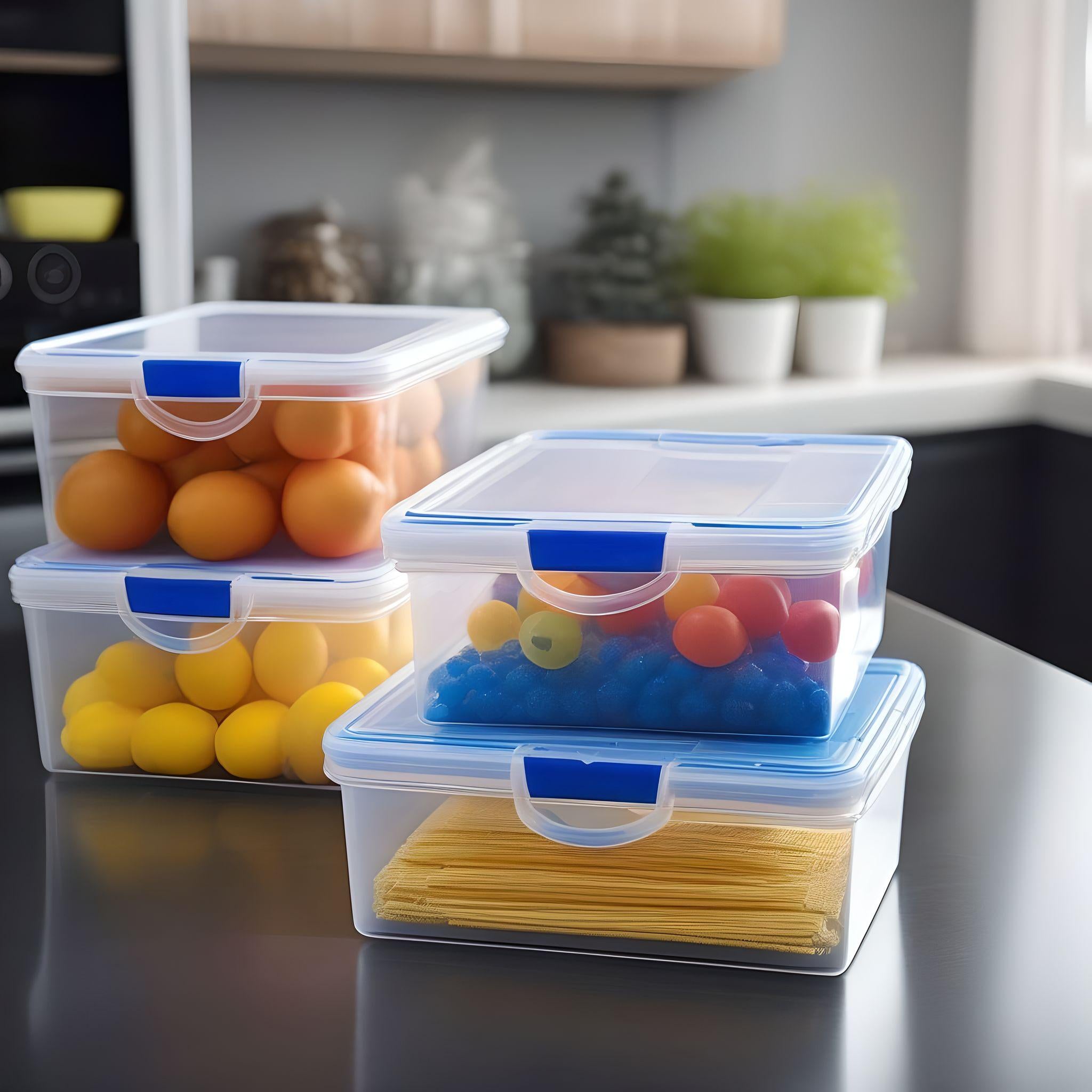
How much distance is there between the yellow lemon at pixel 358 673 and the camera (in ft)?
2.54

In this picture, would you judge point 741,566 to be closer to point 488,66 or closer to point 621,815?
point 621,815

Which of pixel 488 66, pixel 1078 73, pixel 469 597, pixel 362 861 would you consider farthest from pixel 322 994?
pixel 1078 73

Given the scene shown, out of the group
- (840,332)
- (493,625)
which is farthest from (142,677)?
(840,332)

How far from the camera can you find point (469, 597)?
64cm

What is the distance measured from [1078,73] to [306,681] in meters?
2.16

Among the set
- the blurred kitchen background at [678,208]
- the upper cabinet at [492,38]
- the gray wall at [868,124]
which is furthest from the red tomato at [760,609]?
the gray wall at [868,124]

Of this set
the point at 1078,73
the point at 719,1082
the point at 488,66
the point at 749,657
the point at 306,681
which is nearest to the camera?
the point at 719,1082

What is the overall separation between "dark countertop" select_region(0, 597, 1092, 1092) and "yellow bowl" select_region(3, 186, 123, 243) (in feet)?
3.70

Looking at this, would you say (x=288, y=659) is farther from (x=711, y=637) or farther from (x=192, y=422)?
(x=711, y=637)

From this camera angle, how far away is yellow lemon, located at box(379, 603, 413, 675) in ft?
2.64

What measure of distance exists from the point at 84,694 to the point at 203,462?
0.52 ft

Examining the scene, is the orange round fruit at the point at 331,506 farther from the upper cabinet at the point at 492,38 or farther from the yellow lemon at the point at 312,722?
the upper cabinet at the point at 492,38

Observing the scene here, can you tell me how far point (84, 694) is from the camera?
0.81 m

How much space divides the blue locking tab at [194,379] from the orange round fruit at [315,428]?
31mm
